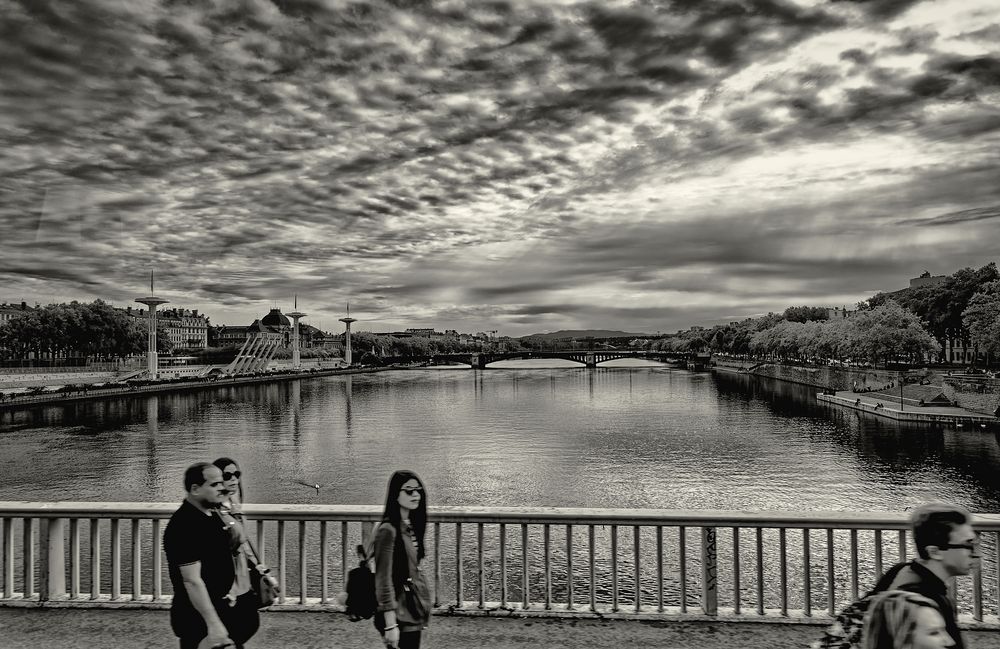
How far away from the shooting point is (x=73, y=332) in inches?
4013

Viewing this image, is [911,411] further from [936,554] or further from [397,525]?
[397,525]

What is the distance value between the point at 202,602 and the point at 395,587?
4.18 ft

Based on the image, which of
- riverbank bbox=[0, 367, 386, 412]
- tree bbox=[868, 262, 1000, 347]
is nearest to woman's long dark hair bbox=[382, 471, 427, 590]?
riverbank bbox=[0, 367, 386, 412]

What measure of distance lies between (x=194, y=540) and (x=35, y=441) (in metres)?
54.1

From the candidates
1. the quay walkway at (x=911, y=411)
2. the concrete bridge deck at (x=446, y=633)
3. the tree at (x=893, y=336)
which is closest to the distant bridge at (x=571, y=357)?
the tree at (x=893, y=336)

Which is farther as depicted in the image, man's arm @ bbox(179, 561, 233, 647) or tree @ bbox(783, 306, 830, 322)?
tree @ bbox(783, 306, 830, 322)

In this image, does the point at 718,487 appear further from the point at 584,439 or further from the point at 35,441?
the point at 35,441

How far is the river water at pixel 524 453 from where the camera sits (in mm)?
31688

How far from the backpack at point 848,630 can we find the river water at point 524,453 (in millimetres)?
14570

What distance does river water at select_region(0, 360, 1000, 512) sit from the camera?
104ft

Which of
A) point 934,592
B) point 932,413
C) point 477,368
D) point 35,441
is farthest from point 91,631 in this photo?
point 477,368

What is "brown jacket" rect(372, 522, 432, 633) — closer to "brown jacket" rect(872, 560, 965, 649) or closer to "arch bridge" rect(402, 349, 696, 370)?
"brown jacket" rect(872, 560, 965, 649)

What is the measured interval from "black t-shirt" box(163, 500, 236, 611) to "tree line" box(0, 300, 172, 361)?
113 metres

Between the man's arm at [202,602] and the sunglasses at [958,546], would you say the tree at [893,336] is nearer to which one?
the sunglasses at [958,546]
